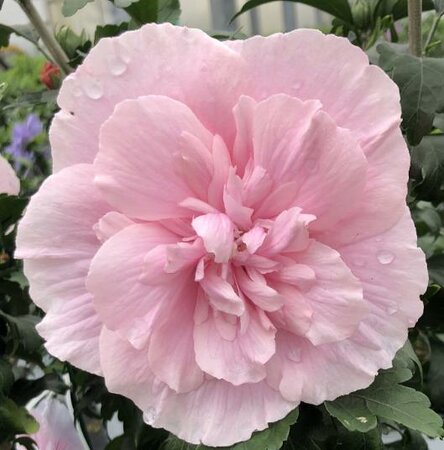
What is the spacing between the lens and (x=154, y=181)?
11.8 inches

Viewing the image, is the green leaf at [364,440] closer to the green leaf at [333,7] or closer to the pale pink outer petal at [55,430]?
the pale pink outer petal at [55,430]

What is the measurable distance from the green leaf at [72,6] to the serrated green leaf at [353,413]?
0.33 metres

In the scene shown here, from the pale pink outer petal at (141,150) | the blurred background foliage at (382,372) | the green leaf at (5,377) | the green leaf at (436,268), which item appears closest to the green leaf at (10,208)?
the blurred background foliage at (382,372)

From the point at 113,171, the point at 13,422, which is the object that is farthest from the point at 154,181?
the point at 13,422

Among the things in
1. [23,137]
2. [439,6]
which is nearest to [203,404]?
[439,6]

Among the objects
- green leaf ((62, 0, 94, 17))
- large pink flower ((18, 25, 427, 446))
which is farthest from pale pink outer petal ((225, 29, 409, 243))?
green leaf ((62, 0, 94, 17))

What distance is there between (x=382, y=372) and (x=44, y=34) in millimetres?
366

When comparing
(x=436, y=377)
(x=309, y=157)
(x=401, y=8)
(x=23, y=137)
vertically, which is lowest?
(x=436, y=377)

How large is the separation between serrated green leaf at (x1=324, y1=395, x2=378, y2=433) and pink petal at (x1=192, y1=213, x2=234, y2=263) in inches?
4.5

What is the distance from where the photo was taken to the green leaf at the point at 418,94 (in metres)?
0.43

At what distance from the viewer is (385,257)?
12.1 inches

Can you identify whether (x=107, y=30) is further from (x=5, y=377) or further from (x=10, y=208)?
(x=5, y=377)

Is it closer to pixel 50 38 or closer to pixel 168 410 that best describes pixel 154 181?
pixel 168 410

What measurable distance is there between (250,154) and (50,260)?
0.11 m
